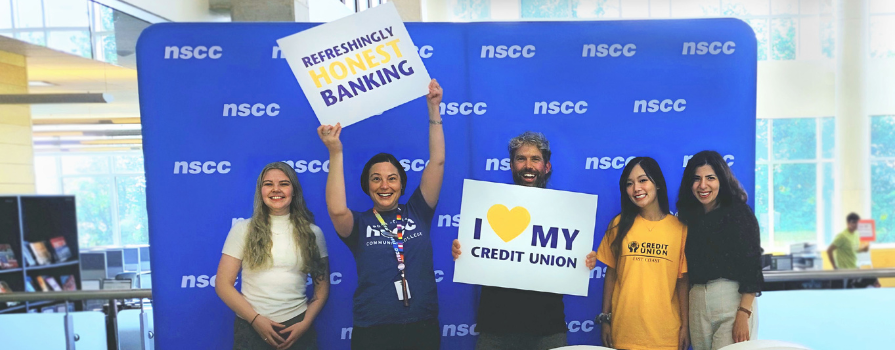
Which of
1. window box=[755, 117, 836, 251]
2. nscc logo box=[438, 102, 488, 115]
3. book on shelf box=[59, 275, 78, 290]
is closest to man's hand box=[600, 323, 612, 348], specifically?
nscc logo box=[438, 102, 488, 115]

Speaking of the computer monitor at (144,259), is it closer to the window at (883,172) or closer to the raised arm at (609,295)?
the raised arm at (609,295)

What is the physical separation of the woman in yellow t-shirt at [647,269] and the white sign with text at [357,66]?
113cm

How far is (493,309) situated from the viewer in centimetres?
276

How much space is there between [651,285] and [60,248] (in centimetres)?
613

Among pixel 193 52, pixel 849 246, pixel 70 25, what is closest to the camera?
pixel 193 52

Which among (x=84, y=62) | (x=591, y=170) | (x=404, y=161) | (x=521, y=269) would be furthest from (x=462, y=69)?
(x=84, y=62)

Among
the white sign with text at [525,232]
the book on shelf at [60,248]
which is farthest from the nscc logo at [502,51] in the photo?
the book on shelf at [60,248]

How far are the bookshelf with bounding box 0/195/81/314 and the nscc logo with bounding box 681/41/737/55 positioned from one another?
5.87 meters

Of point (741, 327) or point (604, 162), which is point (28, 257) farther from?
point (741, 327)

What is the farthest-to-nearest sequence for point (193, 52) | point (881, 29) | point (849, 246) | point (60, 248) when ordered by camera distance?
1. point (881, 29)
2. point (849, 246)
3. point (60, 248)
4. point (193, 52)

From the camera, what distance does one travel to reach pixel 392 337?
8.82 ft

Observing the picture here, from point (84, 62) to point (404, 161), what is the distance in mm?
3430

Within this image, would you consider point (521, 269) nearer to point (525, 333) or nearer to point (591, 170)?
point (525, 333)

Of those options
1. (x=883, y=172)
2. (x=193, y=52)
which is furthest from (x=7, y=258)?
(x=883, y=172)
